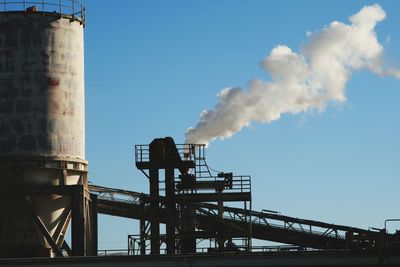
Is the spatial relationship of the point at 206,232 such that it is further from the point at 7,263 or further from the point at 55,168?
the point at 7,263

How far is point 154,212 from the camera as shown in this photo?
5178 centimetres

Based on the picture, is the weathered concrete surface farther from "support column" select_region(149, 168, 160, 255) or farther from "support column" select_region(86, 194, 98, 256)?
"support column" select_region(149, 168, 160, 255)

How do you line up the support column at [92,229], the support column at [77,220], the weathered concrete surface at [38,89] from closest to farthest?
the support column at [77,220] → the weathered concrete surface at [38,89] → the support column at [92,229]

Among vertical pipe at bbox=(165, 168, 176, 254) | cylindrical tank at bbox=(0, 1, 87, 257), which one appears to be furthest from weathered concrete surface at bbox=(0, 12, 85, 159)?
vertical pipe at bbox=(165, 168, 176, 254)

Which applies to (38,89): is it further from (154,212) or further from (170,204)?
(170,204)

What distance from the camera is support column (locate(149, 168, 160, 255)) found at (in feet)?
167

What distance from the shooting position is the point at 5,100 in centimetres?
5006

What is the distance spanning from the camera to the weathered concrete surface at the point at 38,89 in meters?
49.8

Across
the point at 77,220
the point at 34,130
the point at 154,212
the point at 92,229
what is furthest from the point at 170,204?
the point at 34,130

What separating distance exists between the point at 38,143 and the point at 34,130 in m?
0.68

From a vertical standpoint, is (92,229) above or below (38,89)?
below

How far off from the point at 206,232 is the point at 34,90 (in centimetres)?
1124

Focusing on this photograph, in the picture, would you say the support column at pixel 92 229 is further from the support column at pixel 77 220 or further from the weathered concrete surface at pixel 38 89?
the weathered concrete surface at pixel 38 89

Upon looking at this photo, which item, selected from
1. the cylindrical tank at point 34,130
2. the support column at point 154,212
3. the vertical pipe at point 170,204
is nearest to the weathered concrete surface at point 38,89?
the cylindrical tank at point 34,130
